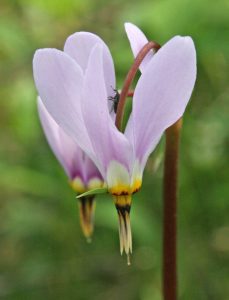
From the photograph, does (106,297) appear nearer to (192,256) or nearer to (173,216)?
(192,256)

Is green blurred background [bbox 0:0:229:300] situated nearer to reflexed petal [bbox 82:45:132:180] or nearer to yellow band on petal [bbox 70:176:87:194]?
yellow band on petal [bbox 70:176:87:194]

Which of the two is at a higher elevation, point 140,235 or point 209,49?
point 209,49

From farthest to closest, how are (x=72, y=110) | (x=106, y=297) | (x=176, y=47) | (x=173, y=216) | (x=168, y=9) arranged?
1. (x=106, y=297)
2. (x=168, y=9)
3. (x=173, y=216)
4. (x=72, y=110)
5. (x=176, y=47)

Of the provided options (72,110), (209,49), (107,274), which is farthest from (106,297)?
(72,110)

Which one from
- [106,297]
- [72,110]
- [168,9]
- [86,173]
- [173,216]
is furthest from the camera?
[106,297]

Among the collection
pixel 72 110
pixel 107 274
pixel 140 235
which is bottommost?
pixel 107 274

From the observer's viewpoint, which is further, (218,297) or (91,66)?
(218,297)
